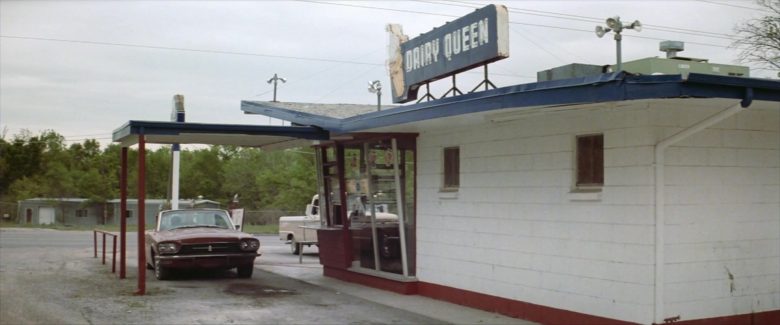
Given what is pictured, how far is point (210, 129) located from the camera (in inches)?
564

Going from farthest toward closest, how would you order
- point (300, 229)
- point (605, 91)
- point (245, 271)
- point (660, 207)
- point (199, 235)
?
Answer: point (300, 229) < point (245, 271) < point (199, 235) < point (660, 207) < point (605, 91)

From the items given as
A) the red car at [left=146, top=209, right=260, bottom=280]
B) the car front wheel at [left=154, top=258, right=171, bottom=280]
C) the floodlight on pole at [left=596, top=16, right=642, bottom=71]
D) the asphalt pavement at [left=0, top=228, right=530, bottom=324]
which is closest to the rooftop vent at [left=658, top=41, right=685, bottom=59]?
the floodlight on pole at [left=596, top=16, right=642, bottom=71]

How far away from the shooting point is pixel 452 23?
507 inches

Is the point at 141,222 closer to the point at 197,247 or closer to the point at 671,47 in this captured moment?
the point at 197,247

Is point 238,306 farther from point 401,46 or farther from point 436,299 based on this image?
point 401,46

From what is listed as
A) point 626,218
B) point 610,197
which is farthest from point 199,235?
point 626,218

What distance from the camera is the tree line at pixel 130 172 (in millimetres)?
63500

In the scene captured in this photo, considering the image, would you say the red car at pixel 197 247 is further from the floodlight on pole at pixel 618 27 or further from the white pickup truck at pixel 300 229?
the floodlight on pole at pixel 618 27

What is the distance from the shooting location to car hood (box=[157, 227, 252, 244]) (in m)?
15.5

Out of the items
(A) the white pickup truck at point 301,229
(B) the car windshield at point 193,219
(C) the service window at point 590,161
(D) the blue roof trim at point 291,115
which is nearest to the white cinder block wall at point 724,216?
(C) the service window at point 590,161

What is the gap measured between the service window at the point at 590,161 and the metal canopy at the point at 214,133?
20.7 ft

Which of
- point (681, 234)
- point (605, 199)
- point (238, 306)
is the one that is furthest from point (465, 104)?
point (238, 306)

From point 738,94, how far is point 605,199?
7.00 feet

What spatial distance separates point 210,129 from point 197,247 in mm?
2551
